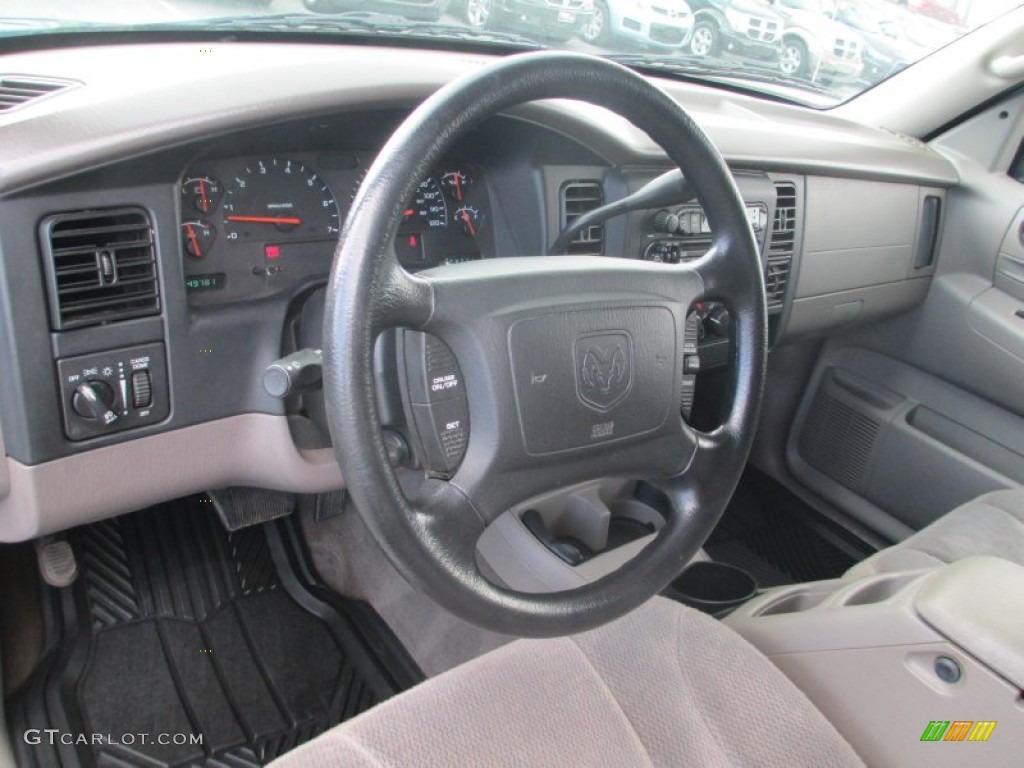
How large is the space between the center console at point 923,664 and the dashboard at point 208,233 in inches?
20.4

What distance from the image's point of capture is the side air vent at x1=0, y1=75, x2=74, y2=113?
996 millimetres

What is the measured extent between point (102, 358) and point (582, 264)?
569 mm

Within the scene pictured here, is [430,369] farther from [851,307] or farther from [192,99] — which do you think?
[851,307]

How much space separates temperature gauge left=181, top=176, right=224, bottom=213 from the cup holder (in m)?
0.94

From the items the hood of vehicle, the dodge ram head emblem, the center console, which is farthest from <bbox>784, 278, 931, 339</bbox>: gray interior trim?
the dodge ram head emblem

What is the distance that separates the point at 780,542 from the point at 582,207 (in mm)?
1295

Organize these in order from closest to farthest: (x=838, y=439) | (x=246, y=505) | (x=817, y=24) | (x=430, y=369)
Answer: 1. (x=430, y=369)
2. (x=246, y=505)
3. (x=817, y=24)
4. (x=838, y=439)

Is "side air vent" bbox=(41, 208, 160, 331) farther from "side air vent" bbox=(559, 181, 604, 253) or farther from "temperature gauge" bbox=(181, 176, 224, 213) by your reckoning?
"side air vent" bbox=(559, 181, 604, 253)

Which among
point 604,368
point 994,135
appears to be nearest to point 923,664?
point 604,368

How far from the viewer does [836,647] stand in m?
1.15

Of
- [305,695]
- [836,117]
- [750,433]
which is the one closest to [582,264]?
[750,433]

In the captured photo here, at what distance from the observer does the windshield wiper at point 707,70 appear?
198cm

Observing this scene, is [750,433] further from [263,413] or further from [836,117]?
[836,117]

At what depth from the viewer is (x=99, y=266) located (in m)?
0.99
